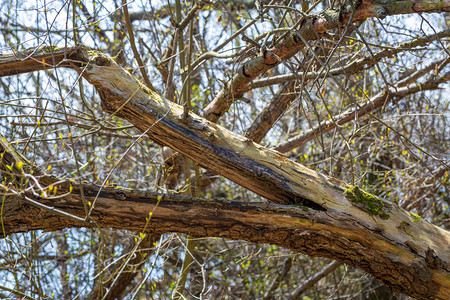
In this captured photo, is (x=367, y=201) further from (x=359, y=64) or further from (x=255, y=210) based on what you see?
(x=359, y=64)

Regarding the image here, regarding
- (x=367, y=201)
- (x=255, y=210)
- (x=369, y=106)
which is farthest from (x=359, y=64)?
(x=255, y=210)

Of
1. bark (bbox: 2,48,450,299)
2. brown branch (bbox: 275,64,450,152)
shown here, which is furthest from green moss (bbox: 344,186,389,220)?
brown branch (bbox: 275,64,450,152)

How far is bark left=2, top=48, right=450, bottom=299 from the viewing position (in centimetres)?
257

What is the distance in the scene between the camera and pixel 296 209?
2635 mm

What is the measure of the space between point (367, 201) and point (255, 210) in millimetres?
765

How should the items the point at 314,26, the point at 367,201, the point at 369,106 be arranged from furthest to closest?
the point at 369,106 → the point at 314,26 → the point at 367,201

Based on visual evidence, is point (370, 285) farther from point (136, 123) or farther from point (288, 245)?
point (136, 123)

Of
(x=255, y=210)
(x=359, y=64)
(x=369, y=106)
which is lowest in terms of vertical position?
(x=255, y=210)

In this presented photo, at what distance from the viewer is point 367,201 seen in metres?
2.79

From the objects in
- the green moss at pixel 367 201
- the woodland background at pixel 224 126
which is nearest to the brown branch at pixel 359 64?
the woodland background at pixel 224 126

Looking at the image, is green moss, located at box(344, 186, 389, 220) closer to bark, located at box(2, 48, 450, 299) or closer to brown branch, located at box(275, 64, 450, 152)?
bark, located at box(2, 48, 450, 299)

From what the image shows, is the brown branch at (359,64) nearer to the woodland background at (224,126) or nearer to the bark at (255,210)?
the woodland background at (224,126)

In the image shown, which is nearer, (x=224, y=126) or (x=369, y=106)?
(x=369, y=106)

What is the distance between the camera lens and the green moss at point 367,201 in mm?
2746
